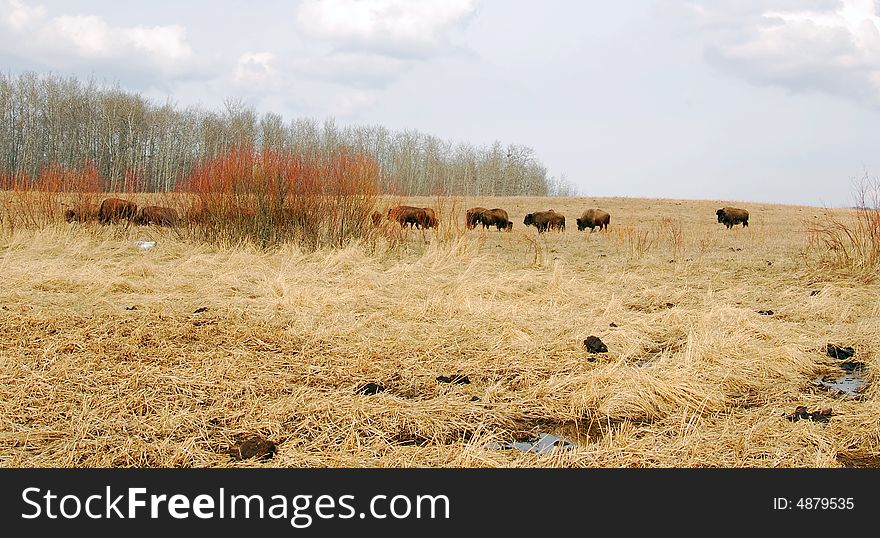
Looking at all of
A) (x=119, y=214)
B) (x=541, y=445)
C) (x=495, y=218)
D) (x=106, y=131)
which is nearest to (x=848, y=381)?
(x=541, y=445)

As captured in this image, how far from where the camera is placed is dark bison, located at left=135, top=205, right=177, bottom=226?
13.2m

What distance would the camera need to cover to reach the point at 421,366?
4742 mm

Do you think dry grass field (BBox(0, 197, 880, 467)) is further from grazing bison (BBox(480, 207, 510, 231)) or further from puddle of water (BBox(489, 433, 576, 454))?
grazing bison (BBox(480, 207, 510, 231))

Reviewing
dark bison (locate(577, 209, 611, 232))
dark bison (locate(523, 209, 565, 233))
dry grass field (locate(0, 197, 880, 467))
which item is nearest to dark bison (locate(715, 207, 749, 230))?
dark bison (locate(577, 209, 611, 232))

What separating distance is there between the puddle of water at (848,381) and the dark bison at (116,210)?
1381 cm

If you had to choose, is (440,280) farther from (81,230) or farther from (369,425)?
(81,230)

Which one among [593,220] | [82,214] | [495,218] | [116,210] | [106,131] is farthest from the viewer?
[106,131]

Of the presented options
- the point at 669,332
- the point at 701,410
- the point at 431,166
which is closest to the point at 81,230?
the point at 669,332

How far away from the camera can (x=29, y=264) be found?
30.5 ft

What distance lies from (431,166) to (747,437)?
52973mm

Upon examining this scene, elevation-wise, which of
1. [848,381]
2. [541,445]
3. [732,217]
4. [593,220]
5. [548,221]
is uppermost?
[732,217]

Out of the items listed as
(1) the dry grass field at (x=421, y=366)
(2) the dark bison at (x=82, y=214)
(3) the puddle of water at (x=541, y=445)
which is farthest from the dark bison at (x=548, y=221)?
(3) the puddle of water at (x=541, y=445)

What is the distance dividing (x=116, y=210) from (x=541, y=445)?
45.0 ft

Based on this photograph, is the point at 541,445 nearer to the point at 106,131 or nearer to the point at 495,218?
the point at 495,218
